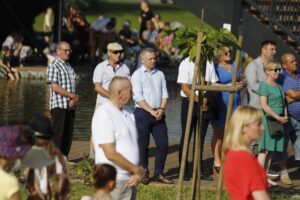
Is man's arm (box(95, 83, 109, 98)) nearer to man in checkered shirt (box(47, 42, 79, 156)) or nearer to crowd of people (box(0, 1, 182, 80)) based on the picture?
man in checkered shirt (box(47, 42, 79, 156))

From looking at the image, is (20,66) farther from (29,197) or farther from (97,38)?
(29,197)

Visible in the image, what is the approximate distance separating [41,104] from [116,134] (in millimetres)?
14409

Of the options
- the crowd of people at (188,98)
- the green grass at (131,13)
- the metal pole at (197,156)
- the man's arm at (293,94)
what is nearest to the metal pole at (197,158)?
the metal pole at (197,156)

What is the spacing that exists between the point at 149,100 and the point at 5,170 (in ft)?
20.1

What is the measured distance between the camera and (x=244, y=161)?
804cm

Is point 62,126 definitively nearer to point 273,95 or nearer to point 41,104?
point 273,95

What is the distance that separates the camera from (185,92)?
13844 mm

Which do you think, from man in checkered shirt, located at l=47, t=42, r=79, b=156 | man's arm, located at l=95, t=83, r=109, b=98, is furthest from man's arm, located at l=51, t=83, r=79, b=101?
man's arm, located at l=95, t=83, r=109, b=98

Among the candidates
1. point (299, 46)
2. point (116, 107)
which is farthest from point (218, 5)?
point (116, 107)

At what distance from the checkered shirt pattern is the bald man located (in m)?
4.66

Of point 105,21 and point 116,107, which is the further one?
point 105,21

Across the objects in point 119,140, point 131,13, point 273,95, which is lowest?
point 119,140

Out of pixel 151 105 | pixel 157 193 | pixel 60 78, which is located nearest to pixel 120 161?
pixel 157 193

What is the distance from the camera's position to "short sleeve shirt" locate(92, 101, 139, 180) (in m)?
9.06
